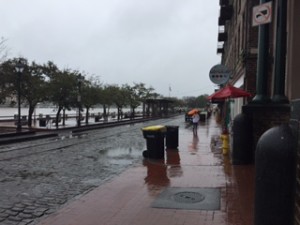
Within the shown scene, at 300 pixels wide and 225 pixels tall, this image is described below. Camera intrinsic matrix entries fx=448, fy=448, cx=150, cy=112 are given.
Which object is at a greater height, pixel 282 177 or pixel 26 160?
pixel 282 177

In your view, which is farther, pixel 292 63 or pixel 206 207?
pixel 292 63

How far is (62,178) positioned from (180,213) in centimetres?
505

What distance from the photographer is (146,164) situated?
14.0 metres

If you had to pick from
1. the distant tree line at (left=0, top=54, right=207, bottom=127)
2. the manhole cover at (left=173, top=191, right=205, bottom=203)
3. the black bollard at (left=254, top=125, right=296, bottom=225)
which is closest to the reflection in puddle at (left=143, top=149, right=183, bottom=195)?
the manhole cover at (left=173, top=191, right=205, bottom=203)

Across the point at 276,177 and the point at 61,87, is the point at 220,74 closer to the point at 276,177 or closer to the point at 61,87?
the point at 276,177

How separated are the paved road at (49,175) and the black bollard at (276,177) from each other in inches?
179

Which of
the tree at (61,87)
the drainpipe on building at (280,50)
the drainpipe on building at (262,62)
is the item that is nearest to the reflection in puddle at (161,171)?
the drainpipe on building at (262,62)

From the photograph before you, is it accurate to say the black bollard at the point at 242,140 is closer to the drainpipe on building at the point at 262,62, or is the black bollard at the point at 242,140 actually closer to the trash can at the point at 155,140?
the drainpipe on building at the point at 262,62

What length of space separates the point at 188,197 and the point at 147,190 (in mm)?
1124

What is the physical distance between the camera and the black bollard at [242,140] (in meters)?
13.2

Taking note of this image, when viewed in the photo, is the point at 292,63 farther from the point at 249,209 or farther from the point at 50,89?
the point at 50,89

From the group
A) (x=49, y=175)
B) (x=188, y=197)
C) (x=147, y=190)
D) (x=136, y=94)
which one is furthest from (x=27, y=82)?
(x=136, y=94)

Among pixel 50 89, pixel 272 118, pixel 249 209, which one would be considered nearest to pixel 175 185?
pixel 249 209

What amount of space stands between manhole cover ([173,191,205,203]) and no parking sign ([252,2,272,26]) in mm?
3564
